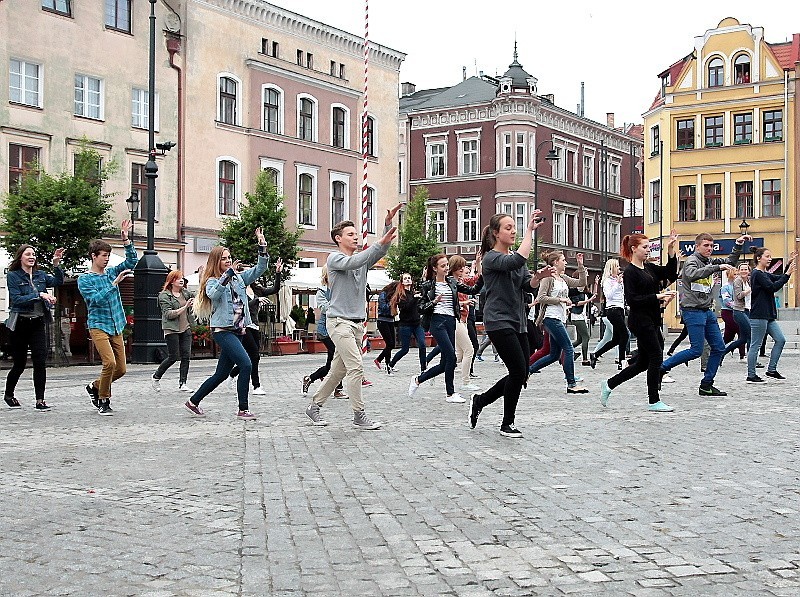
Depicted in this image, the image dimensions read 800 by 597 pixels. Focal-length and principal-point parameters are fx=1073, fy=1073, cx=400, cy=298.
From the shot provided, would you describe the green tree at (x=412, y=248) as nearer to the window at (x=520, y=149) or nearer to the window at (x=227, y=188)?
the window at (x=227, y=188)

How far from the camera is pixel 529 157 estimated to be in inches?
2403

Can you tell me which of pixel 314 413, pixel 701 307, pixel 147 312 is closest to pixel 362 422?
pixel 314 413

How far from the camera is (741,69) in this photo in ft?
179

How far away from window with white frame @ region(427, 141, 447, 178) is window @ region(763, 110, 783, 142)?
718 inches

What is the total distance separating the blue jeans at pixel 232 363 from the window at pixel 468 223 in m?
50.5

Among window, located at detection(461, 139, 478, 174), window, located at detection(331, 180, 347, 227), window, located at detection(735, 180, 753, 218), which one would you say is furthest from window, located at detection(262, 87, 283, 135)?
window, located at detection(735, 180, 753, 218)

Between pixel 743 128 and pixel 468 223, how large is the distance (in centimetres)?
1613

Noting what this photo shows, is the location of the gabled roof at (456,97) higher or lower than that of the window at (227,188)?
higher

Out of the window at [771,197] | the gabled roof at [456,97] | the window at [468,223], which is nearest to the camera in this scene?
the window at [771,197]

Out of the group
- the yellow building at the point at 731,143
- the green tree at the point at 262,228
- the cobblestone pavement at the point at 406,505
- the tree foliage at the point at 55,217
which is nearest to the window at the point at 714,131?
the yellow building at the point at 731,143

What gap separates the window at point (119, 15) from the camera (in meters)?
36.6

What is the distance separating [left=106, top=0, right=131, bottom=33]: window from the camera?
120ft

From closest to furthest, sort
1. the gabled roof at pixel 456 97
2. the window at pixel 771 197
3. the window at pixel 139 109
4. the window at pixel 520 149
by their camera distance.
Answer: the window at pixel 139 109 → the window at pixel 771 197 → the window at pixel 520 149 → the gabled roof at pixel 456 97

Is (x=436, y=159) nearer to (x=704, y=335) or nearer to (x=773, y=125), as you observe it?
(x=773, y=125)
